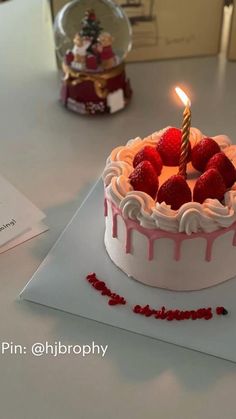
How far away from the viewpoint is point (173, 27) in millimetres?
1500

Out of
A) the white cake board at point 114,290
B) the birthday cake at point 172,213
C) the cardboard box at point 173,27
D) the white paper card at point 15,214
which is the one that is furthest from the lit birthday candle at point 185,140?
the cardboard box at point 173,27

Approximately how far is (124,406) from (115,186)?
1.07 feet

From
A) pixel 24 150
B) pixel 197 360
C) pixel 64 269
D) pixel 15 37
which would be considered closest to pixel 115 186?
pixel 64 269

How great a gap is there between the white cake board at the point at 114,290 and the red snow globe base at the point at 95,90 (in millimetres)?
401

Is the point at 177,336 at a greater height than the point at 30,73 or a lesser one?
lesser

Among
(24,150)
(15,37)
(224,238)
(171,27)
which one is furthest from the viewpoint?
(15,37)

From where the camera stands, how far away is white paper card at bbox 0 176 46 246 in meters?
1.08

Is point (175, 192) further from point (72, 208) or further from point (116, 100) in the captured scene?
point (116, 100)

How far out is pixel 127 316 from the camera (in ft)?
3.07

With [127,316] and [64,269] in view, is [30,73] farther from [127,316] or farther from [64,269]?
[127,316]

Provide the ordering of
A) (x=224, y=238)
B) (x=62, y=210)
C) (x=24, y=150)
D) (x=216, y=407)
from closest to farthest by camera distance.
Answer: (x=216, y=407)
(x=224, y=238)
(x=62, y=210)
(x=24, y=150)

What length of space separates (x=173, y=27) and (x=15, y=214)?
26.9 inches

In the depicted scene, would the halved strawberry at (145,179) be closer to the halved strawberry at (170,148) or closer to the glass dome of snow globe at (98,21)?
the halved strawberry at (170,148)

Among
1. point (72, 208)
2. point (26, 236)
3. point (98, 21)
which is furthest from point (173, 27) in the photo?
point (26, 236)
